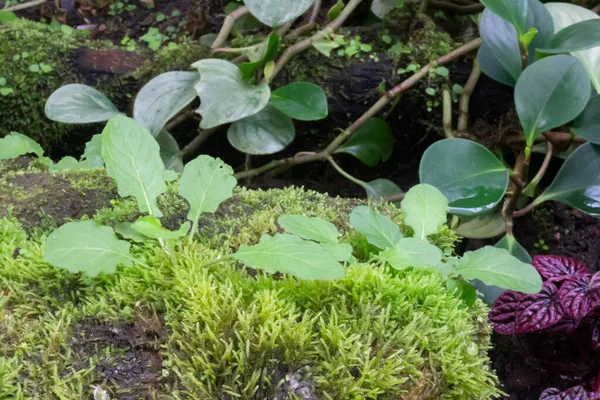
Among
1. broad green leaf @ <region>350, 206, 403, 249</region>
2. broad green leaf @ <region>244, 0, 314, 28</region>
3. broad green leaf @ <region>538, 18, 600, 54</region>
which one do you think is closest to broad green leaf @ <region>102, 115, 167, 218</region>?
broad green leaf @ <region>350, 206, 403, 249</region>

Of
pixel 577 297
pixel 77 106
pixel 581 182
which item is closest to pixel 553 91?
pixel 581 182

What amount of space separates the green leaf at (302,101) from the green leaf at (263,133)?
82mm

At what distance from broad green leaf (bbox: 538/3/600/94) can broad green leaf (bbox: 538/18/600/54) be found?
0.56ft

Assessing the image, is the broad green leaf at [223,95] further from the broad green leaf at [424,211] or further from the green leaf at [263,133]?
the broad green leaf at [424,211]

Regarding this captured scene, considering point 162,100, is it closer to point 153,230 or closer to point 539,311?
point 153,230

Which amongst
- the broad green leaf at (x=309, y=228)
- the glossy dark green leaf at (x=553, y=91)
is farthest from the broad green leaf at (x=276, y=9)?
the broad green leaf at (x=309, y=228)

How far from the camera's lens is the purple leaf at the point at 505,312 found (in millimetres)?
1208

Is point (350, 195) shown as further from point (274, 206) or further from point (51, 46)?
point (51, 46)

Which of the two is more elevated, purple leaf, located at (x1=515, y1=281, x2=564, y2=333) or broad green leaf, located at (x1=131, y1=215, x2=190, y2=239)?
broad green leaf, located at (x1=131, y1=215, x2=190, y2=239)

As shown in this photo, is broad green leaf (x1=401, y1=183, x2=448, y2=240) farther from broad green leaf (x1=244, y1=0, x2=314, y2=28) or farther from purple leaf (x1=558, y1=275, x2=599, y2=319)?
broad green leaf (x1=244, y1=0, x2=314, y2=28)

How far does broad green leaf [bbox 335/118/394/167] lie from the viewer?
69.0 inches

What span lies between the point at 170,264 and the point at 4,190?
0.53m

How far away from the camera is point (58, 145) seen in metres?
1.97

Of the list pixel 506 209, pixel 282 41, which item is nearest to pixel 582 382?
pixel 506 209
